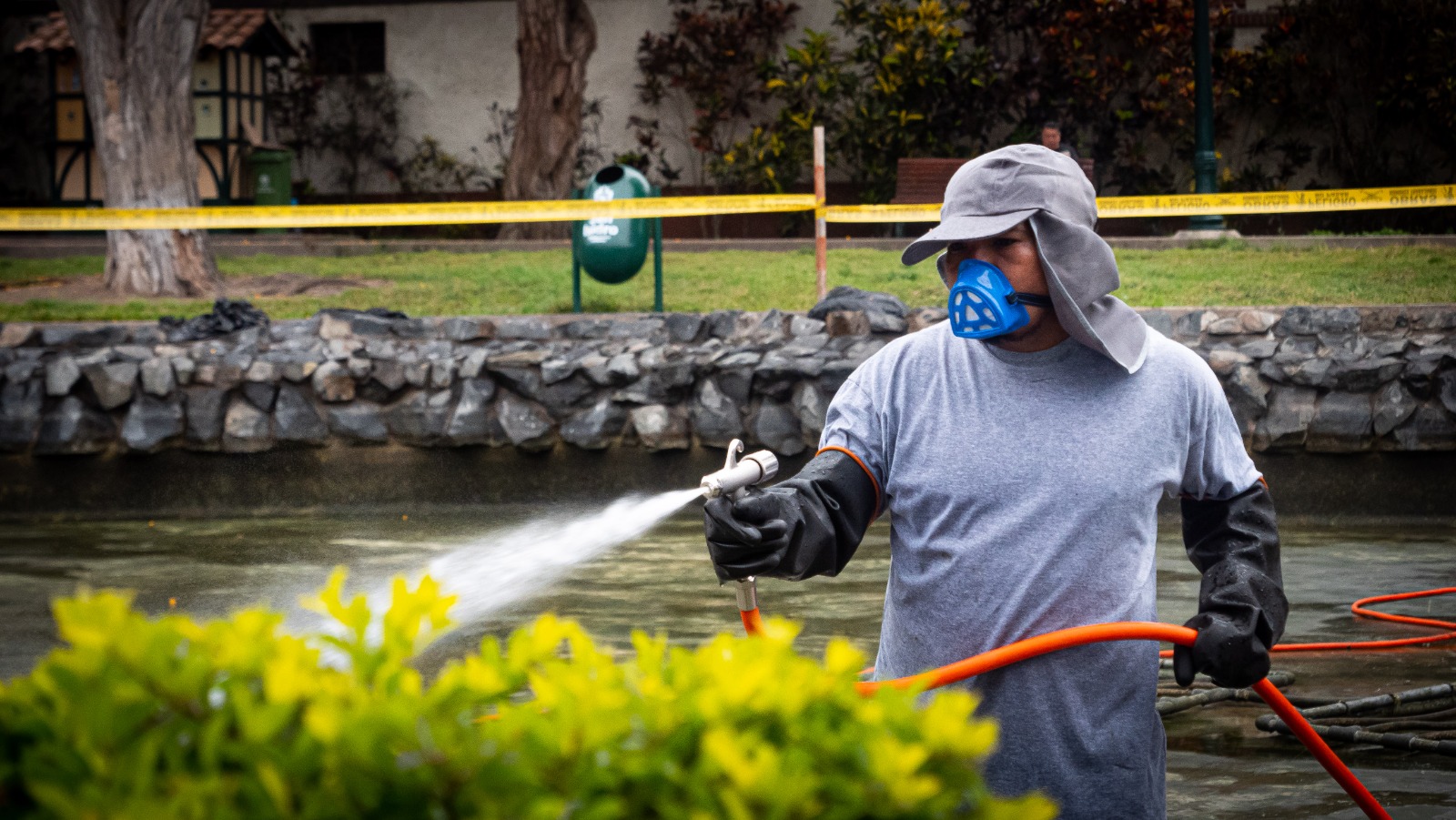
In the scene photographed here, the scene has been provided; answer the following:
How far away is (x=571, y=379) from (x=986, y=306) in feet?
22.3

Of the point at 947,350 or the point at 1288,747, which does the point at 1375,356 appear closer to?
the point at 1288,747

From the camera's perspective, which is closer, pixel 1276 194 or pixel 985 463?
pixel 985 463

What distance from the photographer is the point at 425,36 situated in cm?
1928

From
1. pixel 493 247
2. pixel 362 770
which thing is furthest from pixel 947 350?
pixel 493 247

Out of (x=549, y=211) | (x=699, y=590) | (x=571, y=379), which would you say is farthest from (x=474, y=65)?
(x=699, y=590)

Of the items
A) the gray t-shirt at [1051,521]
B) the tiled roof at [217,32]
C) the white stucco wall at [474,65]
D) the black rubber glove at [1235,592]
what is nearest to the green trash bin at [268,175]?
the tiled roof at [217,32]

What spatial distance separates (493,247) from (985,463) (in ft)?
43.9

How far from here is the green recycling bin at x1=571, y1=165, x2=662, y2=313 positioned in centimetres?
1104

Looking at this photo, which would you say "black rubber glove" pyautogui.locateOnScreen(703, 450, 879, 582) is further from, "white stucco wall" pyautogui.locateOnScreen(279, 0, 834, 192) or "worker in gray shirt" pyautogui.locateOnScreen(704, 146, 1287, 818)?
"white stucco wall" pyautogui.locateOnScreen(279, 0, 834, 192)

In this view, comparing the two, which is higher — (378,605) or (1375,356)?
(1375,356)

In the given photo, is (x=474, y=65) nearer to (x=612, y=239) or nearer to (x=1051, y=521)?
(x=612, y=239)

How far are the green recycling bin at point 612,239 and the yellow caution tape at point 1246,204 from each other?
58.1 inches

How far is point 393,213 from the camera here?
10.8 metres

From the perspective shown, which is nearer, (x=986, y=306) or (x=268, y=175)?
(x=986, y=306)
